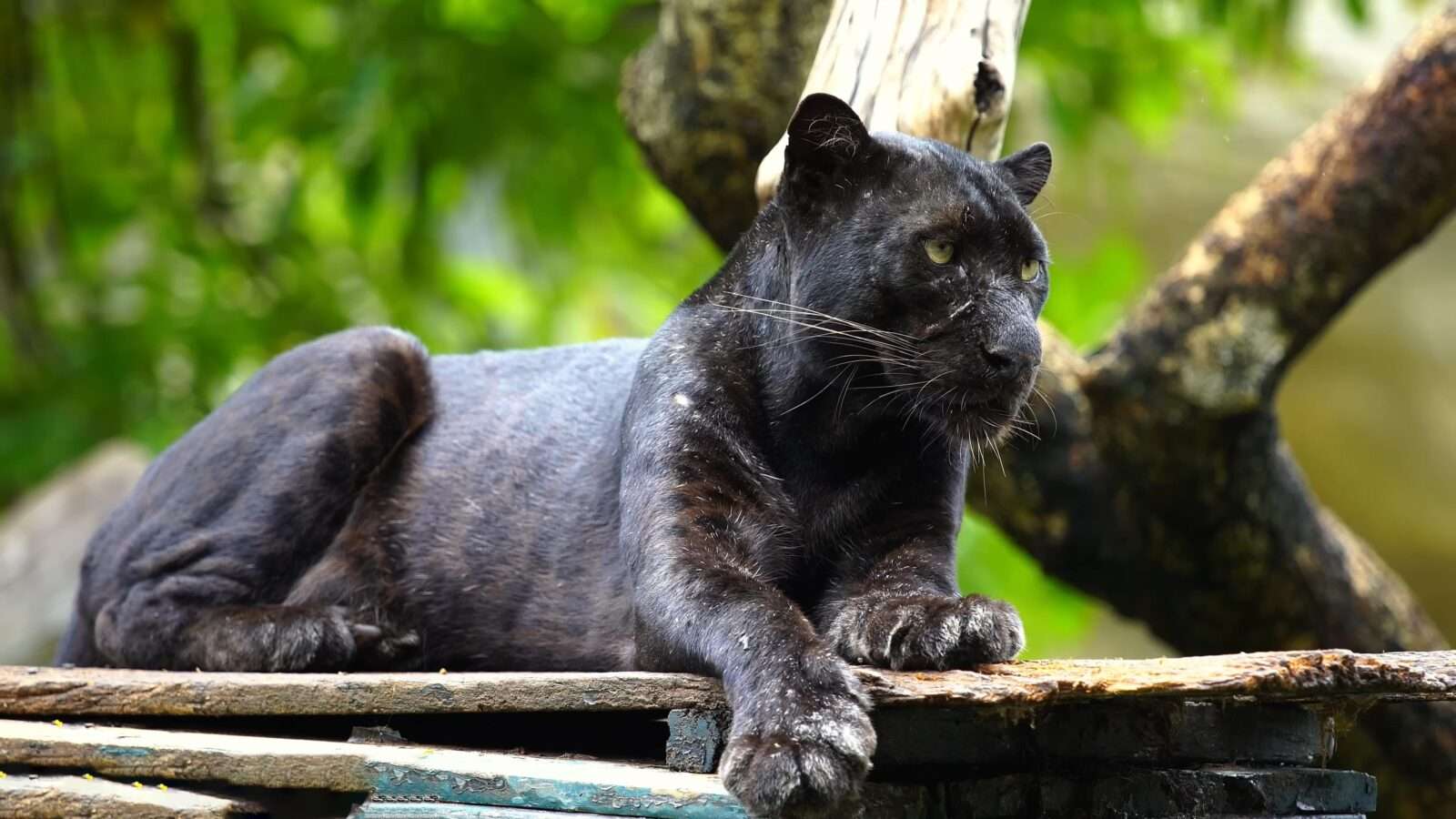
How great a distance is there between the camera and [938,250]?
10.5 feet

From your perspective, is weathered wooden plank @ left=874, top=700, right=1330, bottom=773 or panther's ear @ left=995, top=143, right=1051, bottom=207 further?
panther's ear @ left=995, top=143, right=1051, bottom=207

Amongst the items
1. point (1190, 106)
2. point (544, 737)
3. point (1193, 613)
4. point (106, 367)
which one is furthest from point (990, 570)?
point (1190, 106)

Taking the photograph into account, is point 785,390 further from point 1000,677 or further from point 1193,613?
point 1193,613

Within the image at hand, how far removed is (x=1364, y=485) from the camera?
41.7 feet

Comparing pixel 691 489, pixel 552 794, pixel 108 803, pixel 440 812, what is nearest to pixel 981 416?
pixel 691 489

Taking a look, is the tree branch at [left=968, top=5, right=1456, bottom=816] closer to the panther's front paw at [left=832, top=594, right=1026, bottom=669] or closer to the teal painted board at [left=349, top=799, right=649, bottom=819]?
the panther's front paw at [left=832, top=594, right=1026, bottom=669]

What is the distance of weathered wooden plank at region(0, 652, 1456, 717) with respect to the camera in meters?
2.49

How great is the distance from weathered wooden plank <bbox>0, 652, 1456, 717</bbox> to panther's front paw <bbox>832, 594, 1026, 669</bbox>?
0.20 feet

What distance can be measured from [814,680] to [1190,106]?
11.8 m

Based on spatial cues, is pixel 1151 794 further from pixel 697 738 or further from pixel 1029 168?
pixel 1029 168

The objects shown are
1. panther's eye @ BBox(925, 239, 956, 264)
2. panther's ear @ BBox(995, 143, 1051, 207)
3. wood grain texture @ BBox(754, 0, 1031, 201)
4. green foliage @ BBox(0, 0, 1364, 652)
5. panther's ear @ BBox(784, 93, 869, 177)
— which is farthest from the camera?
green foliage @ BBox(0, 0, 1364, 652)

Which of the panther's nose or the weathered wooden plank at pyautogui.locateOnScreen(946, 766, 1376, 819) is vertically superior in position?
the panther's nose

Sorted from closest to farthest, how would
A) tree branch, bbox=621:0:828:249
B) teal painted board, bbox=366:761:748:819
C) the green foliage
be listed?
teal painted board, bbox=366:761:748:819 → tree branch, bbox=621:0:828:249 → the green foliage

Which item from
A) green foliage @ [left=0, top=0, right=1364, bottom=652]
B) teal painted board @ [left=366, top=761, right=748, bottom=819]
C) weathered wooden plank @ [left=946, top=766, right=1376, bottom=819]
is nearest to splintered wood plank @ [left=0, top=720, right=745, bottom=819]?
teal painted board @ [left=366, top=761, right=748, bottom=819]
